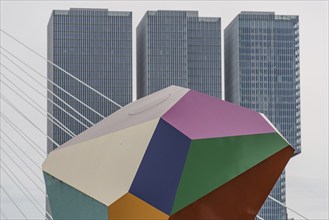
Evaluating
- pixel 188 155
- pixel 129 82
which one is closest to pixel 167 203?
pixel 188 155

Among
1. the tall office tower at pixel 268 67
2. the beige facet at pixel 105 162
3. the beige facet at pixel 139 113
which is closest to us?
the beige facet at pixel 105 162

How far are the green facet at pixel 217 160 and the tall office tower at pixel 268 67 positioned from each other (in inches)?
3524

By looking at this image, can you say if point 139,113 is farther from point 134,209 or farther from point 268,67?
point 268,67

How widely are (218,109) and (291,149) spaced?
1213mm

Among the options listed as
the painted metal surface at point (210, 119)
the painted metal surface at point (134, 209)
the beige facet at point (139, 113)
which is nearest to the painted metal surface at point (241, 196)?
the painted metal surface at point (134, 209)

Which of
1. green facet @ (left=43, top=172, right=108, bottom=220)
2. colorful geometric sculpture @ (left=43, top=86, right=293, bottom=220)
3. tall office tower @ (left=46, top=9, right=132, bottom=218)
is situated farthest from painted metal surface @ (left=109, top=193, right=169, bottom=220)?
tall office tower @ (left=46, top=9, right=132, bottom=218)

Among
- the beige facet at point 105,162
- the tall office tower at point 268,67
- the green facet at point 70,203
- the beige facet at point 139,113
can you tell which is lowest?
the tall office tower at point 268,67

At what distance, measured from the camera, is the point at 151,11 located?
9956 centimetres

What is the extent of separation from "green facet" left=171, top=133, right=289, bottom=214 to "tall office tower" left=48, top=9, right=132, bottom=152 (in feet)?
277

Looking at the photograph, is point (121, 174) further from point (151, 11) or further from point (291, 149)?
point (151, 11)

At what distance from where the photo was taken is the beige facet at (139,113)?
13023mm

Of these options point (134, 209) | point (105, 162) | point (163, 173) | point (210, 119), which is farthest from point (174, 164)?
point (105, 162)

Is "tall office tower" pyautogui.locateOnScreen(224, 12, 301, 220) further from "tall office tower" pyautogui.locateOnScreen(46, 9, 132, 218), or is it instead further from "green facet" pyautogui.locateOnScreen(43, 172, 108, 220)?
"green facet" pyautogui.locateOnScreen(43, 172, 108, 220)

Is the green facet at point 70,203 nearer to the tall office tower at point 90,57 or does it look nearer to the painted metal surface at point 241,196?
the painted metal surface at point 241,196
